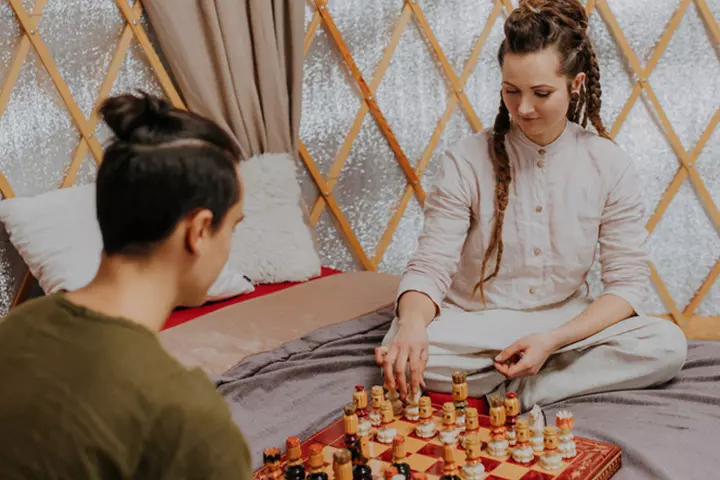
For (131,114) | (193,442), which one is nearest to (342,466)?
(193,442)

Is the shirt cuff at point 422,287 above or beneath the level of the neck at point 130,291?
beneath

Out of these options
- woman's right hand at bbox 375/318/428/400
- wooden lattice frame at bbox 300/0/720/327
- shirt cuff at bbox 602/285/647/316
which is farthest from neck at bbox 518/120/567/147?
wooden lattice frame at bbox 300/0/720/327

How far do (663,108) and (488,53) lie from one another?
1.80ft

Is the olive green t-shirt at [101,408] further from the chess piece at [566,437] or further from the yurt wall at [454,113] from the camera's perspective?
the yurt wall at [454,113]

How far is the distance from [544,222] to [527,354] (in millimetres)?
315

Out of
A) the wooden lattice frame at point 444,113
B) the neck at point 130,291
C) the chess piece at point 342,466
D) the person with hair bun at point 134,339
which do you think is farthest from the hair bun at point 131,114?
the wooden lattice frame at point 444,113

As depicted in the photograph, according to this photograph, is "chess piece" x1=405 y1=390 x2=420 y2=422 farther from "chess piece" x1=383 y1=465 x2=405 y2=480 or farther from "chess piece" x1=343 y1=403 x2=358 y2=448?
"chess piece" x1=383 y1=465 x2=405 y2=480

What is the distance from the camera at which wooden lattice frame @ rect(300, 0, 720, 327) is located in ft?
8.22

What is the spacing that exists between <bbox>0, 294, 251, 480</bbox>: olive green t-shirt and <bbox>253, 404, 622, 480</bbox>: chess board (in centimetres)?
53

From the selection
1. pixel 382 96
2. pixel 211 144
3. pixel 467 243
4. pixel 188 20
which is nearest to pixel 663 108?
pixel 382 96

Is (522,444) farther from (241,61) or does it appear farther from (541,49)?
(241,61)

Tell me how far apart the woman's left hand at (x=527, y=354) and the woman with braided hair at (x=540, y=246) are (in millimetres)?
12

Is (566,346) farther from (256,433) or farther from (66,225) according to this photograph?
(66,225)

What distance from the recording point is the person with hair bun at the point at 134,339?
714 millimetres
